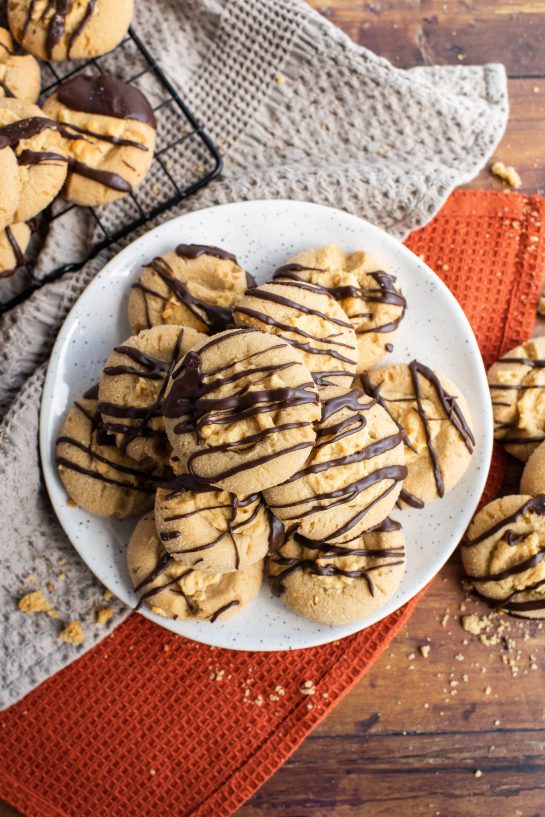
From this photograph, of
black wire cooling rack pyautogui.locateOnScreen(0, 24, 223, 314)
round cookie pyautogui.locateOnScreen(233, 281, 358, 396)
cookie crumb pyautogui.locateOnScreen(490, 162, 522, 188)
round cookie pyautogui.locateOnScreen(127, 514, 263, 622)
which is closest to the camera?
round cookie pyautogui.locateOnScreen(233, 281, 358, 396)

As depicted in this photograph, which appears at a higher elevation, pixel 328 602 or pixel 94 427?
pixel 94 427

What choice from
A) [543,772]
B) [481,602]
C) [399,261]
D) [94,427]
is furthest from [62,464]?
[543,772]

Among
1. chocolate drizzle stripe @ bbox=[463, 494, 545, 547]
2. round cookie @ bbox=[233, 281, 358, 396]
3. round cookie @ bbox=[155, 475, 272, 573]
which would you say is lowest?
chocolate drizzle stripe @ bbox=[463, 494, 545, 547]

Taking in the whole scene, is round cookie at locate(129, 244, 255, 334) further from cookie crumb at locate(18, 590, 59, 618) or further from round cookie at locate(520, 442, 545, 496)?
round cookie at locate(520, 442, 545, 496)

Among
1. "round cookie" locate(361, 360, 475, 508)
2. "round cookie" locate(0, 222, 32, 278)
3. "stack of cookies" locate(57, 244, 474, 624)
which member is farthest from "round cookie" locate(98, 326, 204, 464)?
"round cookie" locate(361, 360, 475, 508)

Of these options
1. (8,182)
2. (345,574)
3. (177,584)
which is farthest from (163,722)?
(8,182)

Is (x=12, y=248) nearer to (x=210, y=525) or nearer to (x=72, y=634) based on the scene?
(x=210, y=525)

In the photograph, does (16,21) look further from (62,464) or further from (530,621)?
(530,621)
